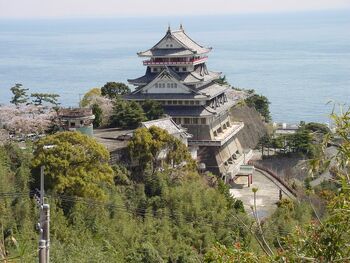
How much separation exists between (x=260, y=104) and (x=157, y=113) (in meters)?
16.6

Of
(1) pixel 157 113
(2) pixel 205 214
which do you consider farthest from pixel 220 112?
(2) pixel 205 214

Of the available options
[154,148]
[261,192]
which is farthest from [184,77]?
[154,148]

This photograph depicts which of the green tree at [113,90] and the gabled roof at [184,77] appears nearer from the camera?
the gabled roof at [184,77]

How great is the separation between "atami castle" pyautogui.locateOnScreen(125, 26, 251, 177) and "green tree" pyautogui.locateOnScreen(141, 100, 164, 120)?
1041 mm

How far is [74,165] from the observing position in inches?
695

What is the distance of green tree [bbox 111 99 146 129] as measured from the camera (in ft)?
85.0

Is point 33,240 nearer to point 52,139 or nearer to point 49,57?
point 52,139

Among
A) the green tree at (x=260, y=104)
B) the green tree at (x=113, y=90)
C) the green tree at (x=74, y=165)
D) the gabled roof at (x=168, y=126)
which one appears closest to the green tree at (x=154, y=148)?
the gabled roof at (x=168, y=126)

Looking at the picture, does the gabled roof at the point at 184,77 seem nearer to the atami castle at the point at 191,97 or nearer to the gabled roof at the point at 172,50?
the atami castle at the point at 191,97

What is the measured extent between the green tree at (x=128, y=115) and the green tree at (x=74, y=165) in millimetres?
7487

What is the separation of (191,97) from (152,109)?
2.01 m

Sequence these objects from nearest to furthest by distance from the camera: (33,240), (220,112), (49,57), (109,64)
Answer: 1. (33,240)
2. (220,112)
3. (109,64)
4. (49,57)

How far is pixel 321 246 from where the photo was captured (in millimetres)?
5980

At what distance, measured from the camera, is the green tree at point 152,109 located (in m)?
27.0
